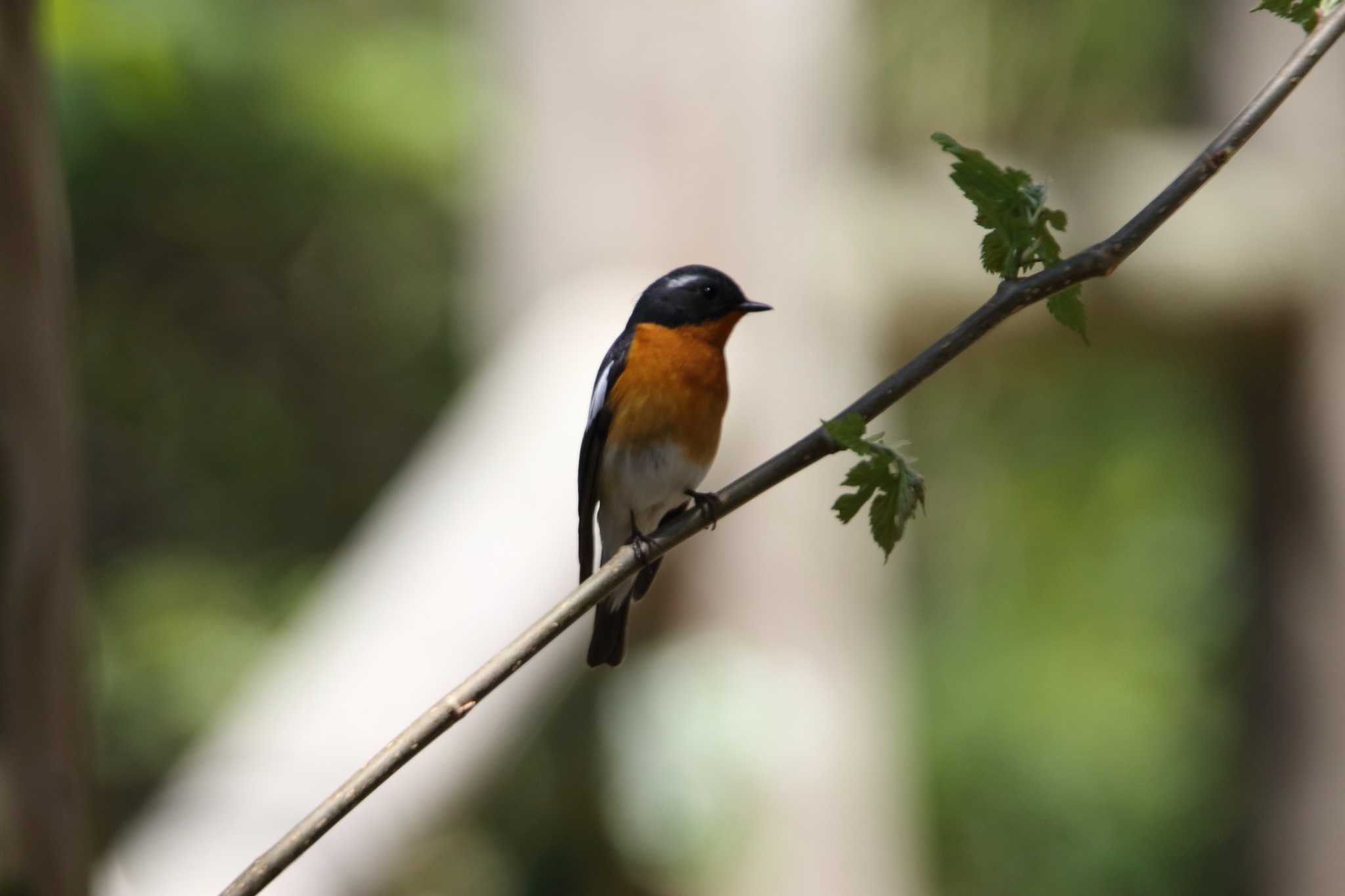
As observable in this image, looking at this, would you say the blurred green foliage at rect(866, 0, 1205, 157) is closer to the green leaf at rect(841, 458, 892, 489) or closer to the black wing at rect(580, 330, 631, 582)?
the black wing at rect(580, 330, 631, 582)

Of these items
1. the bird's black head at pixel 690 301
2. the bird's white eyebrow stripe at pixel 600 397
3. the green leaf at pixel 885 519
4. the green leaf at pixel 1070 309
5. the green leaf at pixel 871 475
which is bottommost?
the bird's white eyebrow stripe at pixel 600 397

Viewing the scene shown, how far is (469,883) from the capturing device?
8039 mm

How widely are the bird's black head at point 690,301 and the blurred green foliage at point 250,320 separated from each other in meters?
5.73

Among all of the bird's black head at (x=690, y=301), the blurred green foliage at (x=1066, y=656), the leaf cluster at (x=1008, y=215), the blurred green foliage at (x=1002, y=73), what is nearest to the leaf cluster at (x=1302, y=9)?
the leaf cluster at (x=1008, y=215)

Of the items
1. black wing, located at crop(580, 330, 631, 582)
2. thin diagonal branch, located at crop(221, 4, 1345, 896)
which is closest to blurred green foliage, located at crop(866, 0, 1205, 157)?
black wing, located at crop(580, 330, 631, 582)

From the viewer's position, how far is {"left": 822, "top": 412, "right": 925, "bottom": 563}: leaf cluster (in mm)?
1008

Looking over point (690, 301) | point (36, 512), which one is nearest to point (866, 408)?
point (690, 301)

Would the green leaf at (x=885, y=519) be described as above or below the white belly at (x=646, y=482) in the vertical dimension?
above

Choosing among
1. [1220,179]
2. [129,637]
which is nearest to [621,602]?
[1220,179]

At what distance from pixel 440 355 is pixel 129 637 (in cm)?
351

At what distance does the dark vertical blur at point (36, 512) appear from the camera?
6.61 feet

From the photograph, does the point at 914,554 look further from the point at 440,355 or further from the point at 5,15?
the point at 5,15

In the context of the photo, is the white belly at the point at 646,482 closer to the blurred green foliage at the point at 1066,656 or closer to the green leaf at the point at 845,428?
the green leaf at the point at 845,428

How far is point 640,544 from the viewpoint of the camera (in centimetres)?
188
